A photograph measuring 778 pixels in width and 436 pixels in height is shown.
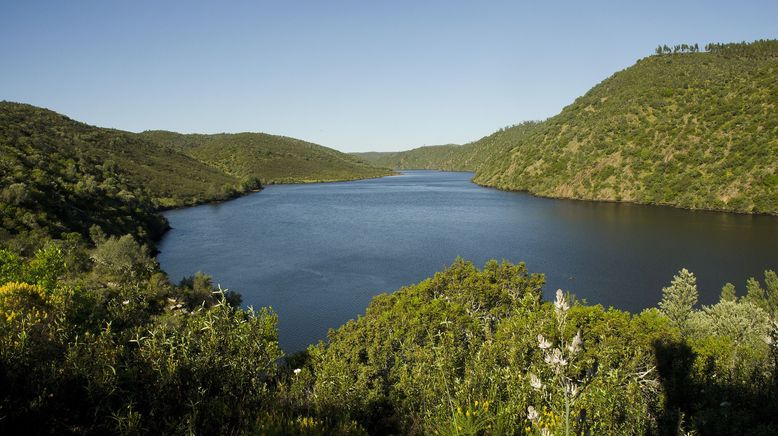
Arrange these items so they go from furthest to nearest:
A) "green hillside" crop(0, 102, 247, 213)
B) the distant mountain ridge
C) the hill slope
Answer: "green hillside" crop(0, 102, 247, 213)
the distant mountain ridge
the hill slope

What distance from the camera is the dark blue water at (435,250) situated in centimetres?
3769

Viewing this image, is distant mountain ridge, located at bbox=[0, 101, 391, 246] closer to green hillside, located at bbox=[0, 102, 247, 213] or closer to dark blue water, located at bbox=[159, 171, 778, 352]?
green hillside, located at bbox=[0, 102, 247, 213]

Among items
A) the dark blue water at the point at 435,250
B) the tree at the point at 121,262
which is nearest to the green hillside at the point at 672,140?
the dark blue water at the point at 435,250

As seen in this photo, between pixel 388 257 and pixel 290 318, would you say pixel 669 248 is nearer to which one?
pixel 388 257

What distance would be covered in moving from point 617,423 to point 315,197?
12101 centimetres

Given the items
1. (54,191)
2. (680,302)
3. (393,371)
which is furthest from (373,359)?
(54,191)

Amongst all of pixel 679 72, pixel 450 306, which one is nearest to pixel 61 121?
pixel 450 306

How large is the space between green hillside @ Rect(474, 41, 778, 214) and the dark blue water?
877cm

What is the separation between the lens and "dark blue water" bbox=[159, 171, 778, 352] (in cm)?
3769

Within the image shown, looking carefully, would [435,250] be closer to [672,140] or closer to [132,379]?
[132,379]

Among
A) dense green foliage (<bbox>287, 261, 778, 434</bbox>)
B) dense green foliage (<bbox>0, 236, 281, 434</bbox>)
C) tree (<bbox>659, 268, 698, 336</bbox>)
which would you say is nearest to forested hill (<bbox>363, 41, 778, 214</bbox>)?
tree (<bbox>659, 268, 698, 336</bbox>)

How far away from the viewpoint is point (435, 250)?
180 ft

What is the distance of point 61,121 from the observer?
109 metres

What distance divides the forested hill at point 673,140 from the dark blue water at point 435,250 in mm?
9028
